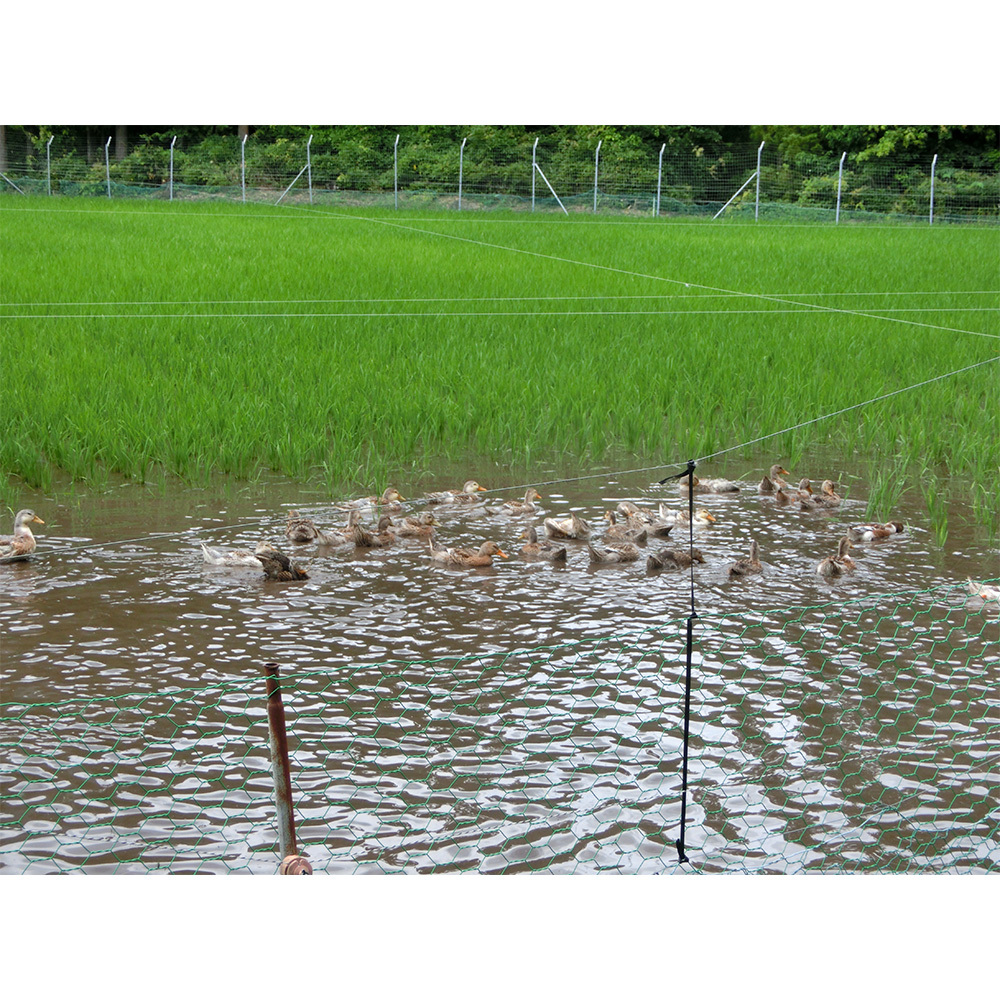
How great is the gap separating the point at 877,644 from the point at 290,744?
2675 mm

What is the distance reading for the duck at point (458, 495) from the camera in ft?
23.4

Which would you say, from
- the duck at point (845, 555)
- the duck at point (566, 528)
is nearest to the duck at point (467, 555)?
the duck at point (566, 528)

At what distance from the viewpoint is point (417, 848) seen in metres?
3.53

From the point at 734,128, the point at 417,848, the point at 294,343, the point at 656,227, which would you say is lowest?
the point at 417,848

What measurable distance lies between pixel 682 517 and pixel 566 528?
0.82 m

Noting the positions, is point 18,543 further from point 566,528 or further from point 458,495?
point 566,528

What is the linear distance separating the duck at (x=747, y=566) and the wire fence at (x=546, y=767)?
0.92 m

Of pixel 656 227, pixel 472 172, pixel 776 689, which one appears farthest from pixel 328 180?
pixel 776 689

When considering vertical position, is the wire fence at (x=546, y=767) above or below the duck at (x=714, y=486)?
below

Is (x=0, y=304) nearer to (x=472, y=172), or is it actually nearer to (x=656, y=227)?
(x=656, y=227)

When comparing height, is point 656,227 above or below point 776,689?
above

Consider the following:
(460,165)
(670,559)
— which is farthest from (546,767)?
(460,165)

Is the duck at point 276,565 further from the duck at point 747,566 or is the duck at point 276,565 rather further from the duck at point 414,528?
the duck at point 747,566

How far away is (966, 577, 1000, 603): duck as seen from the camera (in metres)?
5.45
